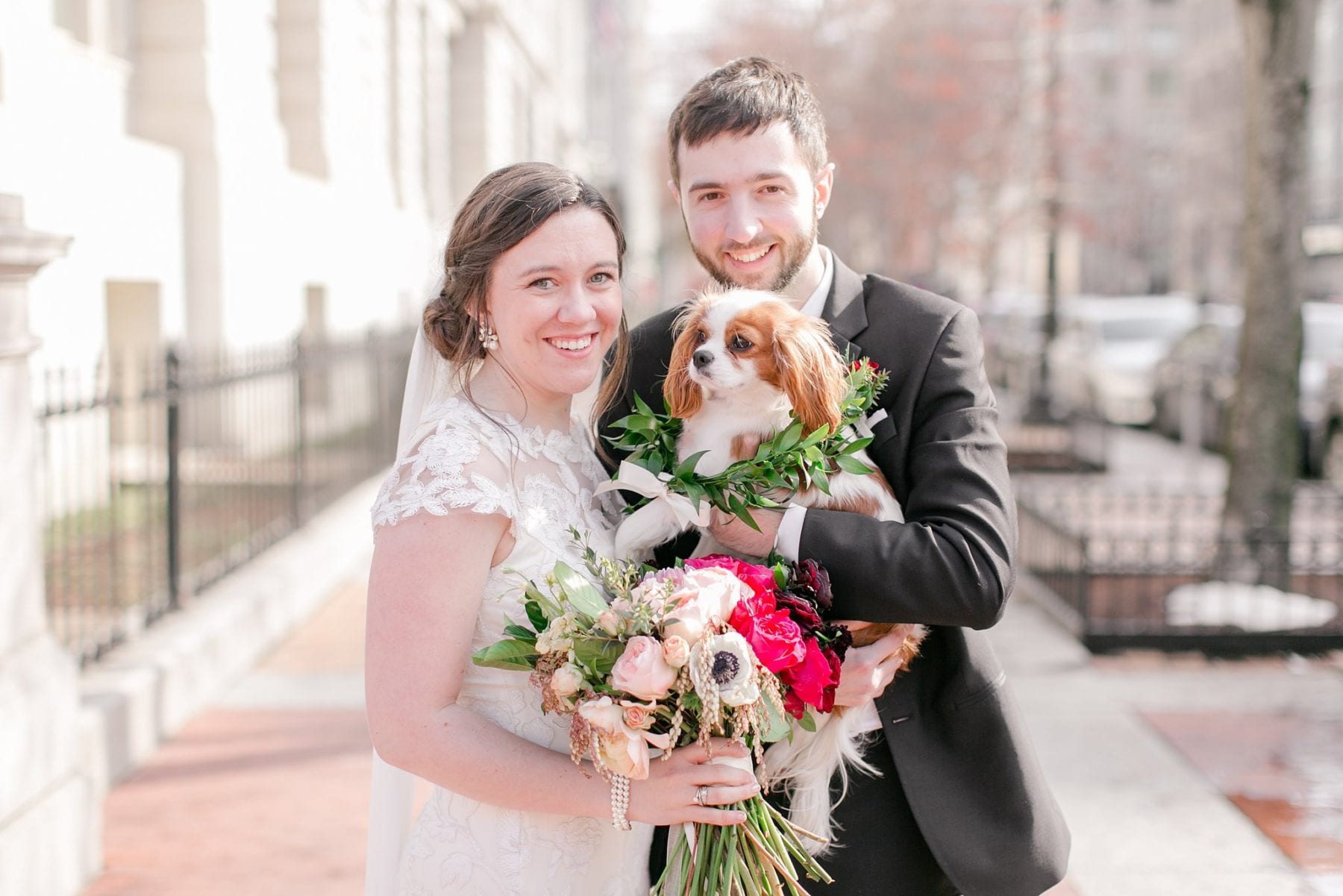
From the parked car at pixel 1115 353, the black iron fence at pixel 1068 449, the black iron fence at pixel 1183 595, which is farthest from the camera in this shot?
the parked car at pixel 1115 353

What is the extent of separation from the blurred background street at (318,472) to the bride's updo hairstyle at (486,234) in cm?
39

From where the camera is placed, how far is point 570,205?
2564 mm

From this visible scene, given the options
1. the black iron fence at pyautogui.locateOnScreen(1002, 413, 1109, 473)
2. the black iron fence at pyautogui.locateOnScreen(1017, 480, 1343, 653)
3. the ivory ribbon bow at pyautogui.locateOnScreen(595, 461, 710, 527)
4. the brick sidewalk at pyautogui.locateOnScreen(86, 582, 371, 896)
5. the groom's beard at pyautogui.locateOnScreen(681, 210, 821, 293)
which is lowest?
the brick sidewalk at pyautogui.locateOnScreen(86, 582, 371, 896)

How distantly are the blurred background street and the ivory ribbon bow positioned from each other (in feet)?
2.68

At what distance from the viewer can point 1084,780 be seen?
5637mm

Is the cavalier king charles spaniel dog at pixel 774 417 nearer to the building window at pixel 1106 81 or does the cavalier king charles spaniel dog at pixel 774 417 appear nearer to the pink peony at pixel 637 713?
the pink peony at pixel 637 713

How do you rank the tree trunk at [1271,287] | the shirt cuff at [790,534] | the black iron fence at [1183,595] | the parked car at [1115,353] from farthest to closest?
the parked car at [1115,353] < the tree trunk at [1271,287] < the black iron fence at [1183,595] < the shirt cuff at [790,534]

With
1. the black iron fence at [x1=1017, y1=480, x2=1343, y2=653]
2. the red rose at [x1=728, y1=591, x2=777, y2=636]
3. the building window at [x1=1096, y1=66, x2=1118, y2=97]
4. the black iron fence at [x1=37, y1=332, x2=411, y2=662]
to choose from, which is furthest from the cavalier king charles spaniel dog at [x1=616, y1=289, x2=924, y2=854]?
the building window at [x1=1096, y1=66, x2=1118, y2=97]

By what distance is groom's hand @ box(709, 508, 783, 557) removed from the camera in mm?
2578

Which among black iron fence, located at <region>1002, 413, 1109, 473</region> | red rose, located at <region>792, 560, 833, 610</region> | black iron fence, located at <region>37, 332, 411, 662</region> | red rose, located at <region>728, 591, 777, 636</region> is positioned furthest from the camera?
black iron fence, located at <region>1002, 413, 1109, 473</region>

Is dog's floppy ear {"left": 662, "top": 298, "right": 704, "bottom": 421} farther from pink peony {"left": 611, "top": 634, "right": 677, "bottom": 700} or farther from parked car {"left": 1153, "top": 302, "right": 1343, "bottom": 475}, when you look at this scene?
parked car {"left": 1153, "top": 302, "right": 1343, "bottom": 475}

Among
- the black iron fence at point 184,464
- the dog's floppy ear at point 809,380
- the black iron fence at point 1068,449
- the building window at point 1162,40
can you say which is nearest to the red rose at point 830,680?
the dog's floppy ear at point 809,380

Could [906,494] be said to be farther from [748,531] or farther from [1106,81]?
[1106,81]

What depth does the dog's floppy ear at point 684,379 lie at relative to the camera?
9.02 feet
